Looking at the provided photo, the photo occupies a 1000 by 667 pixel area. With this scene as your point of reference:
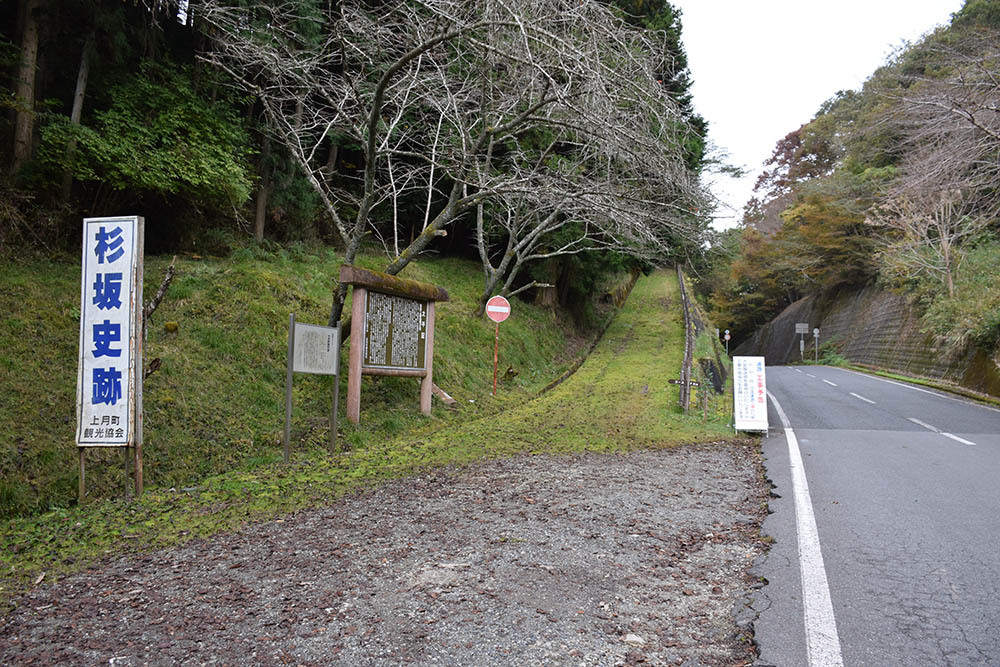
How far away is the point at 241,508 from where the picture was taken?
225 inches

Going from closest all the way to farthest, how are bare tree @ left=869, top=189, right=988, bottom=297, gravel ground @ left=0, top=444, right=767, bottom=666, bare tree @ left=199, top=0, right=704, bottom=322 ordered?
gravel ground @ left=0, top=444, right=767, bottom=666
bare tree @ left=199, top=0, right=704, bottom=322
bare tree @ left=869, top=189, right=988, bottom=297

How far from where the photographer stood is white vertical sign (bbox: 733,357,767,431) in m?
10.7

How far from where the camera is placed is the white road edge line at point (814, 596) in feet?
10.1

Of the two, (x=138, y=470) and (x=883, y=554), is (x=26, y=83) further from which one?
(x=883, y=554)

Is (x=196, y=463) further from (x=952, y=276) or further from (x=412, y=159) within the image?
(x=952, y=276)

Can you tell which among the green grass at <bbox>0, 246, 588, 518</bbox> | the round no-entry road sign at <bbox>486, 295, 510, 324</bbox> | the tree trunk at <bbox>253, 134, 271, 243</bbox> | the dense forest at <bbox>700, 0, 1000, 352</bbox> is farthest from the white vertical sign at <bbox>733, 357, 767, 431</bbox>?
the tree trunk at <bbox>253, 134, 271, 243</bbox>

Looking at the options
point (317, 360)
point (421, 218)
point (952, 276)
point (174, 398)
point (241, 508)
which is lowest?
point (241, 508)

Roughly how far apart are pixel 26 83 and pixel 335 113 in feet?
16.9

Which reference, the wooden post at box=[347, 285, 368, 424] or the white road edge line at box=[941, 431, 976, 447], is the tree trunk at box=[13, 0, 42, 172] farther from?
the white road edge line at box=[941, 431, 976, 447]

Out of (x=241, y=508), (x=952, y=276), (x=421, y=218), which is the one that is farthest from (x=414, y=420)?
(x=952, y=276)

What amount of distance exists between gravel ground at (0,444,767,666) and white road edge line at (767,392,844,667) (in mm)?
334

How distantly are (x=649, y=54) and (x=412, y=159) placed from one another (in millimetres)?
8105

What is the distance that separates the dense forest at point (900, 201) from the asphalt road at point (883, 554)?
4418 millimetres

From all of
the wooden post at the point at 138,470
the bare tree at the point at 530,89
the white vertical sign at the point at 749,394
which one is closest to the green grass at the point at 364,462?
the wooden post at the point at 138,470
